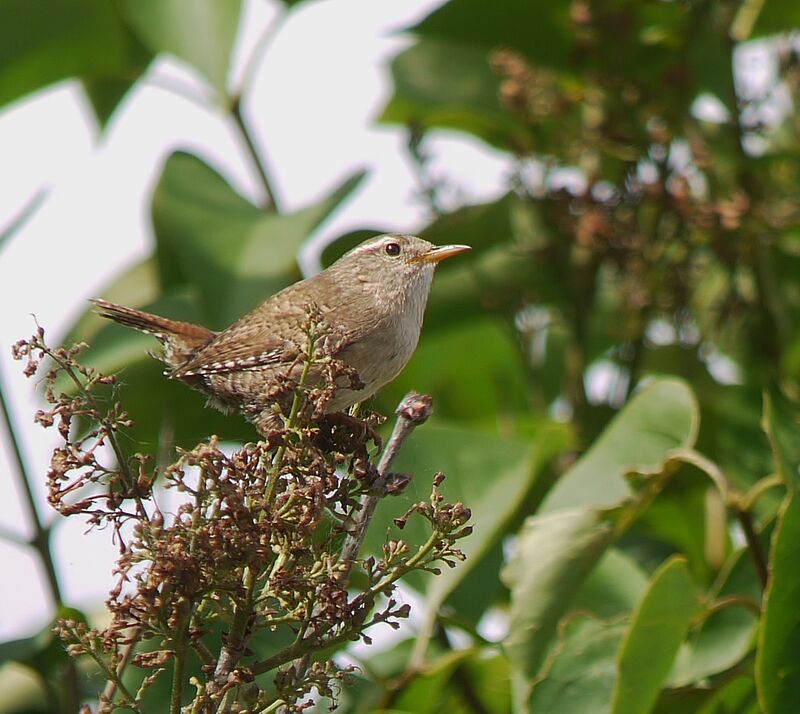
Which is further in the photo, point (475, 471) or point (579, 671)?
point (475, 471)

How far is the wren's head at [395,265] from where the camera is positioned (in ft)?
11.0

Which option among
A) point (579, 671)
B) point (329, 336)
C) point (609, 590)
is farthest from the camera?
point (609, 590)

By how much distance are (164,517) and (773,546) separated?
1295 millimetres

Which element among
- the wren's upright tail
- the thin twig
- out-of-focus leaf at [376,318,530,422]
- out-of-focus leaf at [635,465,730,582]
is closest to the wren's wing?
the wren's upright tail

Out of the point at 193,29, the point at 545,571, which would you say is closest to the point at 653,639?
the point at 545,571

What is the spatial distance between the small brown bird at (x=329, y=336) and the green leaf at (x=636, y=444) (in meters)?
0.53

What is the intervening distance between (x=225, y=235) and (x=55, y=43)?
3.26ft

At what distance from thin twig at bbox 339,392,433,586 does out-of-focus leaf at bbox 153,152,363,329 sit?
1.43 m

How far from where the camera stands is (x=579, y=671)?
114 inches

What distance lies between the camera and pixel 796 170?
189 inches

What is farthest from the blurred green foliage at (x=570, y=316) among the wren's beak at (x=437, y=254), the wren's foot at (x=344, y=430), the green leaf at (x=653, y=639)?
the wren's foot at (x=344, y=430)

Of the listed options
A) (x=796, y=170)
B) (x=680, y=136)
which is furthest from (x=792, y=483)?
(x=796, y=170)

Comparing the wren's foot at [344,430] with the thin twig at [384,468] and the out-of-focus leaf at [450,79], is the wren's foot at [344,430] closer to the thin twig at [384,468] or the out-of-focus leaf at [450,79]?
the thin twig at [384,468]

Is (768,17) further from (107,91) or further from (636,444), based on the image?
(107,91)
